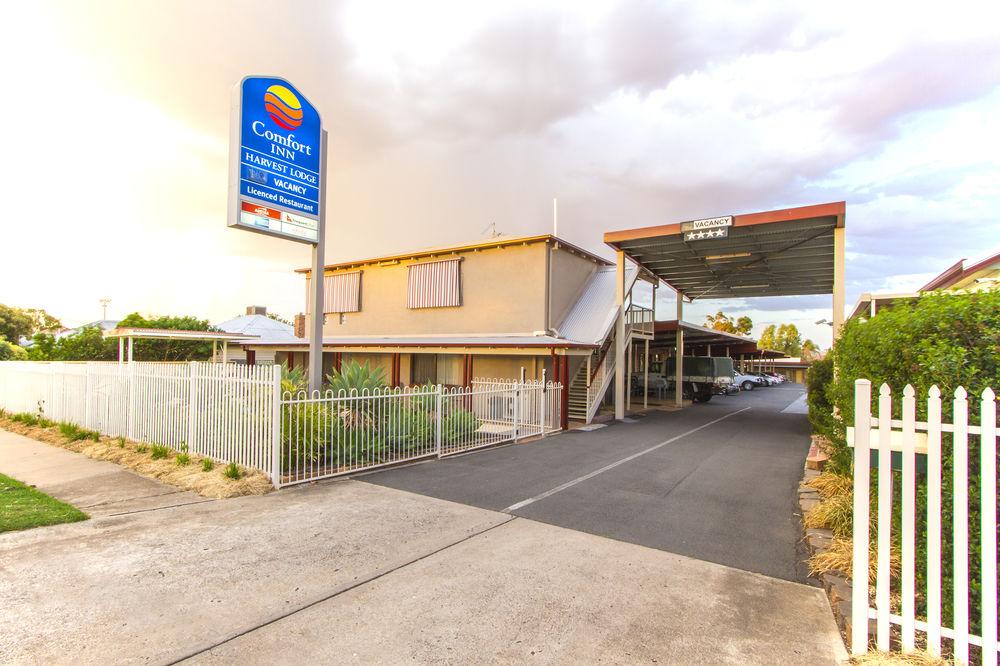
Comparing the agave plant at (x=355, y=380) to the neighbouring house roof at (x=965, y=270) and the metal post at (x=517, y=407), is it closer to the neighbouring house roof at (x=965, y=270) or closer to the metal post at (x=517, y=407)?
the metal post at (x=517, y=407)

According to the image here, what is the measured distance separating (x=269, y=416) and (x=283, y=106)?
233 inches

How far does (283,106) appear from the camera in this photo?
941 cm

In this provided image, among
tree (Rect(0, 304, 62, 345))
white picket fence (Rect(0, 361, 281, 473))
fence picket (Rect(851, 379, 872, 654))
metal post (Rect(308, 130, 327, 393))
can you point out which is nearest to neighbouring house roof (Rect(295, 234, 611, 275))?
metal post (Rect(308, 130, 327, 393))

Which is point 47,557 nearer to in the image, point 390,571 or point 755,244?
point 390,571

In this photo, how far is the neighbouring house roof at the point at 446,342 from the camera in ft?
53.0

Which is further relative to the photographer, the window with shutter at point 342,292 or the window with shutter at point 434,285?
the window with shutter at point 342,292

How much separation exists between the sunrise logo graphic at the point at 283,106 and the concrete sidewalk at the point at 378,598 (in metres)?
7.16

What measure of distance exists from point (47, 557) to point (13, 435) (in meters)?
10.5

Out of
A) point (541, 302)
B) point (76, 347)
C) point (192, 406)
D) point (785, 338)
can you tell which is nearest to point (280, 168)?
point (192, 406)

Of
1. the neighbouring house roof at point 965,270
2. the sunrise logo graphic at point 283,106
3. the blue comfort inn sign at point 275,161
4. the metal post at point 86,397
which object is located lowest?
the metal post at point 86,397

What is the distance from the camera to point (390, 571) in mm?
4555

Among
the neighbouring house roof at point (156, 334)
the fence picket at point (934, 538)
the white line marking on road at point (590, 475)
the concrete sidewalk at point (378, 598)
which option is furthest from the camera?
the neighbouring house roof at point (156, 334)

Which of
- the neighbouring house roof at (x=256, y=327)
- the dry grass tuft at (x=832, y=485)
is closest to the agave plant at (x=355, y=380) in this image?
the dry grass tuft at (x=832, y=485)

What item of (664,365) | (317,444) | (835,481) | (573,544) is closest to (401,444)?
(317,444)
